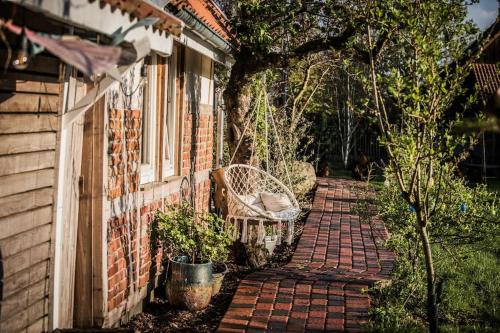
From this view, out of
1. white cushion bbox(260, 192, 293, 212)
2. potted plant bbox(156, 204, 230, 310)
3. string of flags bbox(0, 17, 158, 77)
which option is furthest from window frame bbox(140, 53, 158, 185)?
string of flags bbox(0, 17, 158, 77)

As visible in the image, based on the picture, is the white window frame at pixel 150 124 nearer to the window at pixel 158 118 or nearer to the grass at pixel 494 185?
the window at pixel 158 118

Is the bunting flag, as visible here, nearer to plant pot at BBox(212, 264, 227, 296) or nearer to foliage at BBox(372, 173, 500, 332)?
foliage at BBox(372, 173, 500, 332)

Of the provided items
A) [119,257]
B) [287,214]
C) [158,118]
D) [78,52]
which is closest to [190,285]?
[119,257]

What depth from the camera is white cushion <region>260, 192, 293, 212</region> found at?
27.2 feet

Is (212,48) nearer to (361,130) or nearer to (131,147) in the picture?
(131,147)

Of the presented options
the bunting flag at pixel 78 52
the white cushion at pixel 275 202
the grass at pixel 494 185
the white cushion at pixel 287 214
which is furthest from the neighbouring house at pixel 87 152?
the grass at pixel 494 185

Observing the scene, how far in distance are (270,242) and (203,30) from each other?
134 inches

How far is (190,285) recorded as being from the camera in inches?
239

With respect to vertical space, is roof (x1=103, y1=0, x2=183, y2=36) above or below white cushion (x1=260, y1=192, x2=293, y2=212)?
above

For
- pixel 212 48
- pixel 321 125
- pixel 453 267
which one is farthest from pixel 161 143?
pixel 321 125

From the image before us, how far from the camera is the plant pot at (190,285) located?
6.09 m

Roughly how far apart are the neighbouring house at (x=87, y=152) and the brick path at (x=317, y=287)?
3.57 ft

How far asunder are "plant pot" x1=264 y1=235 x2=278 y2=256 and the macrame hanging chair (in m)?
0.05

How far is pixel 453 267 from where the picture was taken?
7656mm
